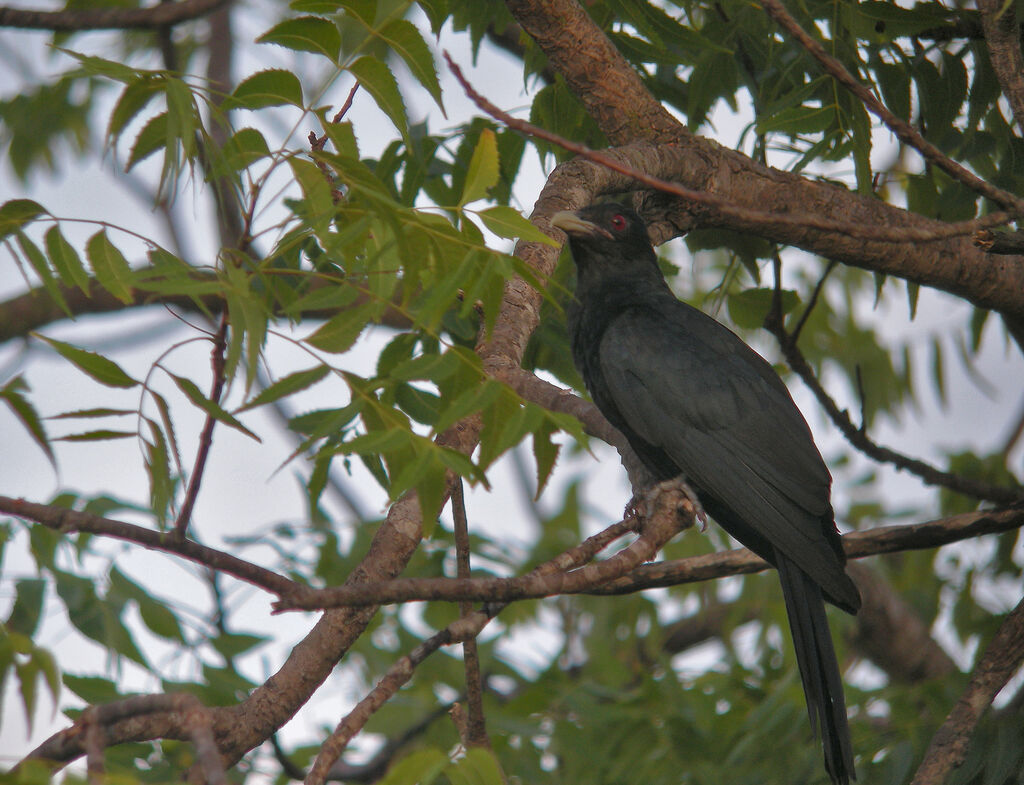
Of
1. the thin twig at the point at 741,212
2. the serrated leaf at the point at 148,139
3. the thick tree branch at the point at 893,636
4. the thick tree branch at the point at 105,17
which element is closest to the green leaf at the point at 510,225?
the thin twig at the point at 741,212

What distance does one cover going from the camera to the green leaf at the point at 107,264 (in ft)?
7.14

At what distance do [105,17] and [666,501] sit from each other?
4.18 metres

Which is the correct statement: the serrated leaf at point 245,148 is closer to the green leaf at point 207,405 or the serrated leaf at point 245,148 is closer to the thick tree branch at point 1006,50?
the green leaf at point 207,405

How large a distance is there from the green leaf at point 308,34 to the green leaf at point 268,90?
0.09 meters

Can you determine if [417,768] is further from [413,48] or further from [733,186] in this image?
[733,186]

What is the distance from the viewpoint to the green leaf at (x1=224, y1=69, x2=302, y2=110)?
236 cm

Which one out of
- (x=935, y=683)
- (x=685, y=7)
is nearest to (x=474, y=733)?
(x=935, y=683)

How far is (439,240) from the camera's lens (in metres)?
Answer: 2.17

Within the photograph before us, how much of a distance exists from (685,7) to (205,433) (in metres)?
2.63

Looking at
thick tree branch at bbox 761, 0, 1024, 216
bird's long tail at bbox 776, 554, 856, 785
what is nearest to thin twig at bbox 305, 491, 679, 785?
bird's long tail at bbox 776, 554, 856, 785

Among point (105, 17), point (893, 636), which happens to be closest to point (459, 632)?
point (893, 636)

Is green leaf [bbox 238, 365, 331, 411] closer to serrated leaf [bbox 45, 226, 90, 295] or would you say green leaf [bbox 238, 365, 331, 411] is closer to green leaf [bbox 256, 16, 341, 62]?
serrated leaf [bbox 45, 226, 90, 295]

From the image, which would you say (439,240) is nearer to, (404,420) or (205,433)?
(404,420)

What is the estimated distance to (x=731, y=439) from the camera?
385 cm
